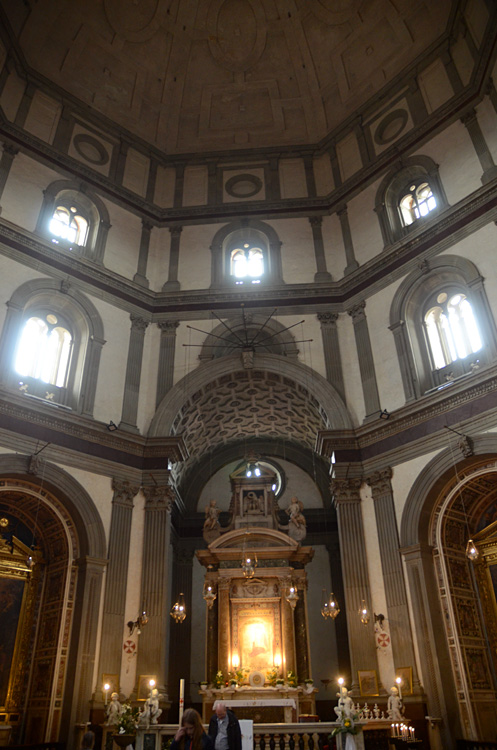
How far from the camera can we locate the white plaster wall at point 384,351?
774 inches

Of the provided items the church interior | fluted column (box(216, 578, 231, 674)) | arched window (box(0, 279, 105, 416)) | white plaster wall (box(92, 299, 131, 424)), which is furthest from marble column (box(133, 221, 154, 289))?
fluted column (box(216, 578, 231, 674))

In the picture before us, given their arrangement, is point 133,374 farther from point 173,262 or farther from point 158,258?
point 158,258

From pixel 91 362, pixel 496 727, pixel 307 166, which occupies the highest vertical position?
pixel 307 166

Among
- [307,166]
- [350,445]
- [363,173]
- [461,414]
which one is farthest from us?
[307,166]

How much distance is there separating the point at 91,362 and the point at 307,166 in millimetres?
14677

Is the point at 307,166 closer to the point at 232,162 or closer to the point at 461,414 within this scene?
the point at 232,162

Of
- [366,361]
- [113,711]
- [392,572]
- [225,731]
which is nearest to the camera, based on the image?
[225,731]

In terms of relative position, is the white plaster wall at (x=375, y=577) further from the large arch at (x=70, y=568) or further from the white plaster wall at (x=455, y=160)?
the white plaster wall at (x=455, y=160)

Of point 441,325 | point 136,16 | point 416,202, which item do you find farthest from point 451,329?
point 136,16

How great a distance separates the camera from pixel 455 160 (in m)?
21.4

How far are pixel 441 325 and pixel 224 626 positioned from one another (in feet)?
42.8

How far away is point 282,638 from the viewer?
67.2 ft

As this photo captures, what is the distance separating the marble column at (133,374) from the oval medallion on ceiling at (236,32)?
48.7 ft

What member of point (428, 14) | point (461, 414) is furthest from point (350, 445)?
point (428, 14)
